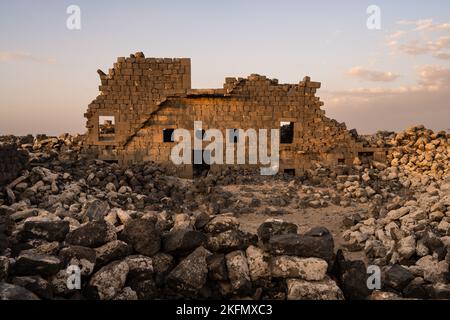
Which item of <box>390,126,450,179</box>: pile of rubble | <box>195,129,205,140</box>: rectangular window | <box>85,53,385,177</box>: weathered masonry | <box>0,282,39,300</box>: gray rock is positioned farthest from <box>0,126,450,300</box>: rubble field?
<box>195,129,205,140</box>: rectangular window

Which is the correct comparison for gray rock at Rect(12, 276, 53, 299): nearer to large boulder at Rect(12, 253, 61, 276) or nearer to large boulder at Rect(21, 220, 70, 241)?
large boulder at Rect(12, 253, 61, 276)

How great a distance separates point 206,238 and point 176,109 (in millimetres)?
10443

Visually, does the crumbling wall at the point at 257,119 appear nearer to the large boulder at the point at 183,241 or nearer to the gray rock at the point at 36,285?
the large boulder at the point at 183,241

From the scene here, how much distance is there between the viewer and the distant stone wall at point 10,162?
10.1m

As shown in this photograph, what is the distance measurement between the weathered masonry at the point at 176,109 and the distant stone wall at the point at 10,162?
4260 millimetres

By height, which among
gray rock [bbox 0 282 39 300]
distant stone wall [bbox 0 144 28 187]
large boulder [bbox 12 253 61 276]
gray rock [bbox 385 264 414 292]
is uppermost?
distant stone wall [bbox 0 144 28 187]

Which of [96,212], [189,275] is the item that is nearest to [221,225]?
[189,275]

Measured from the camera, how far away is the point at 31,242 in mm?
5082

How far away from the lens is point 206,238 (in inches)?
218

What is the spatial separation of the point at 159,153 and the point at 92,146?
2.57m

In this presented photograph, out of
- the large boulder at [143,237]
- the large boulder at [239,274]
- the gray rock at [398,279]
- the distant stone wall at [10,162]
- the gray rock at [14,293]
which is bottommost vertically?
the gray rock at [398,279]

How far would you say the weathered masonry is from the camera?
50.0 ft

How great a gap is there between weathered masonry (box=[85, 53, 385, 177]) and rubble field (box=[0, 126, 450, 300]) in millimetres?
1919

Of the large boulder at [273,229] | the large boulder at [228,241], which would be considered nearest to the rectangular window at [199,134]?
the large boulder at [273,229]
